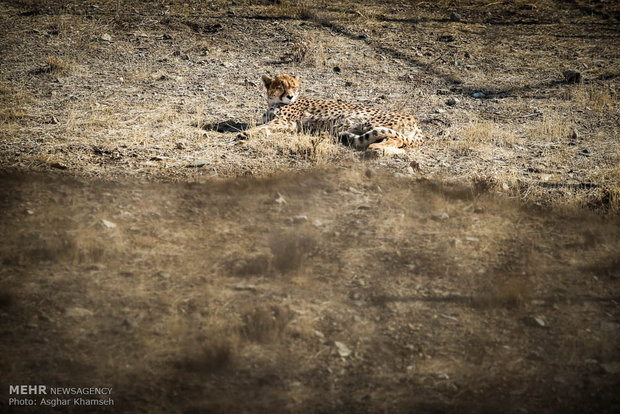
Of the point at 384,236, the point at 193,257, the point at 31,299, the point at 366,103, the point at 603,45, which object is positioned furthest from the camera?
the point at 603,45

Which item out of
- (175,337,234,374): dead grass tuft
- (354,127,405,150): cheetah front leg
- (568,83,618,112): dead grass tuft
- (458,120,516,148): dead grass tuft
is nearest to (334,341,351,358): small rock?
(175,337,234,374): dead grass tuft

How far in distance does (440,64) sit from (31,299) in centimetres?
760

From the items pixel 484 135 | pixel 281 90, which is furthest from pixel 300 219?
pixel 484 135

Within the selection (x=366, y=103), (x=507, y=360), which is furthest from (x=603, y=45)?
(x=507, y=360)

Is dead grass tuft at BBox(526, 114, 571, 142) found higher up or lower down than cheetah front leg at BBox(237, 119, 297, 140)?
→ higher up

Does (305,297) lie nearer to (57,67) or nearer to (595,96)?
(595,96)

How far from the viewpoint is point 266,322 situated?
134 inches

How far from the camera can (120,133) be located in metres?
6.11

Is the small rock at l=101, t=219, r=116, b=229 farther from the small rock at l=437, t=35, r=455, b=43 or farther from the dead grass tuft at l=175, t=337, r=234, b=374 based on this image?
the small rock at l=437, t=35, r=455, b=43

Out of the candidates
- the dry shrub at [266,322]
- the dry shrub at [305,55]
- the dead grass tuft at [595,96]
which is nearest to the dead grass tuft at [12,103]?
the dry shrub at [305,55]

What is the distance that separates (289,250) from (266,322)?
2.69ft

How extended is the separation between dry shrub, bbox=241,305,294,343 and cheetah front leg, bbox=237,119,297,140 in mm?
2880

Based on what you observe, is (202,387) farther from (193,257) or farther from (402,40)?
(402,40)

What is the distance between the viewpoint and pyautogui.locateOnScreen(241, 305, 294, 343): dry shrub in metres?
3.31
